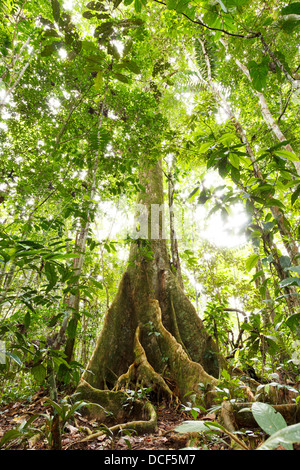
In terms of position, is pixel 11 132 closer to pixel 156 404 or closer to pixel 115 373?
pixel 115 373

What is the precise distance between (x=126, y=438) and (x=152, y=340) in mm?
1674

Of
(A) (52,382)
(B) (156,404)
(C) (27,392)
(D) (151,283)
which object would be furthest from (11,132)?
(B) (156,404)

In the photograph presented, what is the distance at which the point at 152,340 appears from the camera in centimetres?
360

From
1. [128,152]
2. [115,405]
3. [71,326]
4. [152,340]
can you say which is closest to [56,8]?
[71,326]

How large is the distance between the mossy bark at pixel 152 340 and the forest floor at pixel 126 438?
0.34 metres

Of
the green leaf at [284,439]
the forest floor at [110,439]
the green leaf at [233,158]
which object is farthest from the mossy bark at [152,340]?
the green leaf at [284,439]

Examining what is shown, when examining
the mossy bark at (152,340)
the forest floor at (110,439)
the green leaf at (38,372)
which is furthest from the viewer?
the mossy bark at (152,340)

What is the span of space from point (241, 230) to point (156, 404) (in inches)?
105

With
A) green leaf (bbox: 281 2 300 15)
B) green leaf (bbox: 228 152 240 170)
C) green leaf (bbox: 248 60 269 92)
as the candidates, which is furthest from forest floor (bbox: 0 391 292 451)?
green leaf (bbox: 281 2 300 15)

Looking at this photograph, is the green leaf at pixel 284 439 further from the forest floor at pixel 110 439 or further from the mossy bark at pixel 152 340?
the mossy bark at pixel 152 340

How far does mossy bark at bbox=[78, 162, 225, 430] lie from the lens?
9.77 ft

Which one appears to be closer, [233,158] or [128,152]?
[233,158]

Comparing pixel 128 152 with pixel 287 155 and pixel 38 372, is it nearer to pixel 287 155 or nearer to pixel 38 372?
pixel 287 155

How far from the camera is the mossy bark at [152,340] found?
9.77 ft
